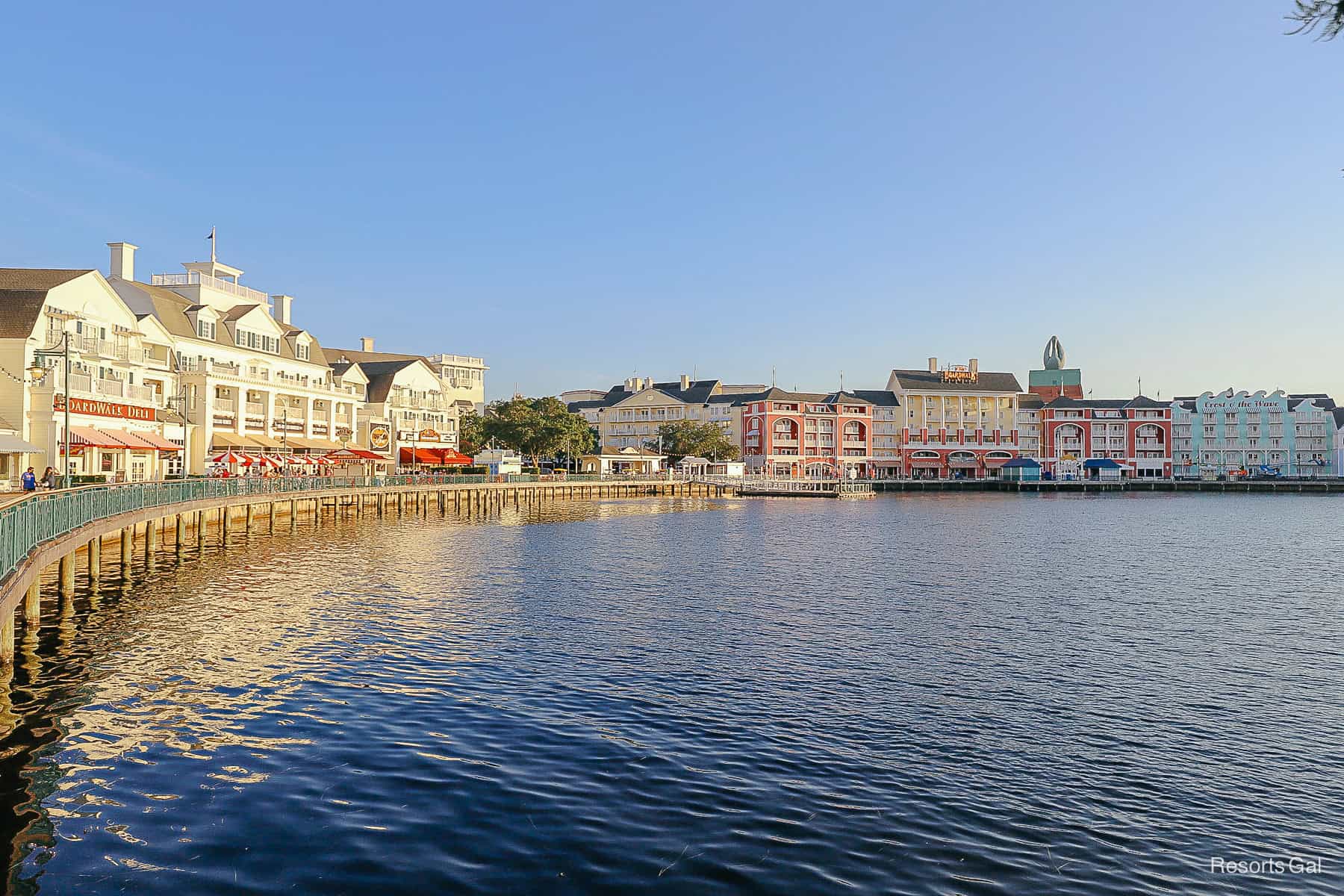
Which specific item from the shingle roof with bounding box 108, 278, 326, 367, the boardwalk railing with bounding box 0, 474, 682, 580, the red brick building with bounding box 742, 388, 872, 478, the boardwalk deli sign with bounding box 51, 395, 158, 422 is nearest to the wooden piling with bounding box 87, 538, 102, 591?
the boardwalk railing with bounding box 0, 474, 682, 580

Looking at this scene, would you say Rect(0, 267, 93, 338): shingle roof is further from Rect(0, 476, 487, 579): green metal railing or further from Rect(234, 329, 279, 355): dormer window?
Rect(234, 329, 279, 355): dormer window

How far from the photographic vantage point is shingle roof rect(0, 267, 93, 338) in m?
47.5

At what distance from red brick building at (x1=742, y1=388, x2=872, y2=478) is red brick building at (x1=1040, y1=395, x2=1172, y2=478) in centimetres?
3391

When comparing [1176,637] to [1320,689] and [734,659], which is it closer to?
[1320,689]

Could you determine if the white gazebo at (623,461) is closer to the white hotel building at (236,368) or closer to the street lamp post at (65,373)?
the white hotel building at (236,368)

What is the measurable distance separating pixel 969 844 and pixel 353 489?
60.0 meters

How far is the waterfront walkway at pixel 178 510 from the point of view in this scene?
19.6 m

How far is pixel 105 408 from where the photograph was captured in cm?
5147

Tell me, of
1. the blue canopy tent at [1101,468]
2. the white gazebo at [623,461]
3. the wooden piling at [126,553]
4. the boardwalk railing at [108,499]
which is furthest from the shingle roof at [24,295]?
the blue canopy tent at [1101,468]

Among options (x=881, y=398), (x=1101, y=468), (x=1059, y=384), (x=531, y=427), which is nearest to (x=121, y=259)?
(x=531, y=427)

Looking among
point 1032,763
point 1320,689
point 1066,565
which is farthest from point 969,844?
point 1066,565

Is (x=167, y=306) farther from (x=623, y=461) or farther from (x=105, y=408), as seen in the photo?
(x=623, y=461)

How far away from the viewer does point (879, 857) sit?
1072 centimetres

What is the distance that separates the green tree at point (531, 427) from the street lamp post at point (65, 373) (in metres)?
58.9
